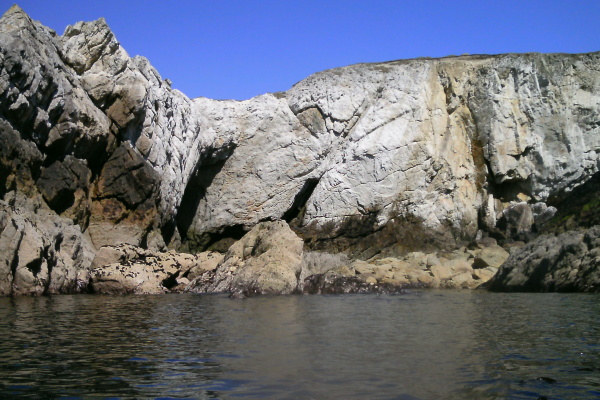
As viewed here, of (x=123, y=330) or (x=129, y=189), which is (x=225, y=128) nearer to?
(x=129, y=189)

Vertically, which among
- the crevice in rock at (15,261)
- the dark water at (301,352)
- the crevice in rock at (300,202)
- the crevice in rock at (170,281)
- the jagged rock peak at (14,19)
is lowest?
the dark water at (301,352)

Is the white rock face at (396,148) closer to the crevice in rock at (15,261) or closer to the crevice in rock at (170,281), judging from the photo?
the crevice in rock at (170,281)

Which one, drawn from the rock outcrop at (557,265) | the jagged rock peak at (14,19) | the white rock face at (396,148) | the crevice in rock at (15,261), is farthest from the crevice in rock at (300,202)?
the crevice in rock at (15,261)

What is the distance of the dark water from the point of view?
5988 mm

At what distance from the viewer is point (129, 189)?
2284 centimetres

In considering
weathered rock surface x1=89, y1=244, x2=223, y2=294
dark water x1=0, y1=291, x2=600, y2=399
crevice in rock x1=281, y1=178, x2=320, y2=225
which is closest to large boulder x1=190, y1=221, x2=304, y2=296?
weathered rock surface x1=89, y1=244, x2=223, y2=294

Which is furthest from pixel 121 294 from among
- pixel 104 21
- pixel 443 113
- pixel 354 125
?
pixel 443 113

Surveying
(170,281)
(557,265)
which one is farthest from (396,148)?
(170,281)

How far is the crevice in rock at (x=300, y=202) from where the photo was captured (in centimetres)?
3006

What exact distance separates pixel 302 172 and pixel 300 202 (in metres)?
1.61

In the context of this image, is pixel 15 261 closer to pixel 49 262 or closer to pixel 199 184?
pixel 49 262

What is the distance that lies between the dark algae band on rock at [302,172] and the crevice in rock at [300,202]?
88 mm

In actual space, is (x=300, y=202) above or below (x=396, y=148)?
below

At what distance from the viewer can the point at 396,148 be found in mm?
29250
